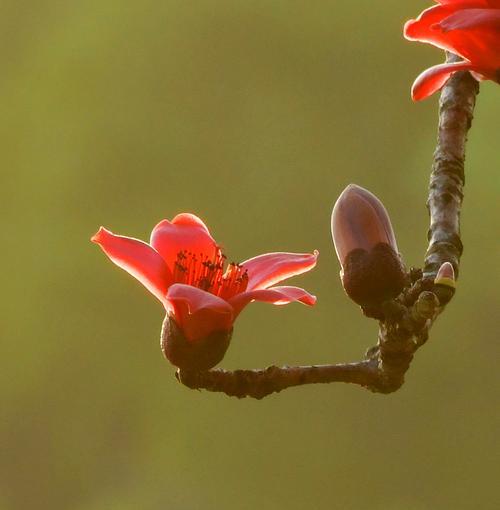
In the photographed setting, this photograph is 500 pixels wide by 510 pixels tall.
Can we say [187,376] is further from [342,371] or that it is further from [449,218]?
[449,218]

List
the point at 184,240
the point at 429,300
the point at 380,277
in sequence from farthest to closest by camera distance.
→ the point at 184,240 < the point at 380,277 < the point at 429,300

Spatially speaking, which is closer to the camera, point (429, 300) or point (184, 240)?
point (429, 300)

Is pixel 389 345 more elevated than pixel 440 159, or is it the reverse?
pixel 440 159

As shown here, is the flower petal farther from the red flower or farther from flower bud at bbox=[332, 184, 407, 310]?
the red flower

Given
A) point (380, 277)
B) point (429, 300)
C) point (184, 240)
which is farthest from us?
point (184, 240)

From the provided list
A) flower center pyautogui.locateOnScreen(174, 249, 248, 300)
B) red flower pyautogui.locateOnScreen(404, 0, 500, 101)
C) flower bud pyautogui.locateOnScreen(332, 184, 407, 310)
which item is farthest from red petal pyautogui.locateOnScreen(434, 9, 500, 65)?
flower center pyautogui.locateOnScreen(174, 249, 248, 300)

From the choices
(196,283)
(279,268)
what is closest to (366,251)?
(279,268)

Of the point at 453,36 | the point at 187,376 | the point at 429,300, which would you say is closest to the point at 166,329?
the point at 187,376
